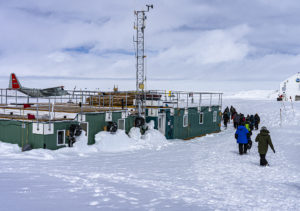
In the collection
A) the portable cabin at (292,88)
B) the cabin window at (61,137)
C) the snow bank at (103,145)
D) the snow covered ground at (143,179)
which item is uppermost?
the portable cabin at (292,88)

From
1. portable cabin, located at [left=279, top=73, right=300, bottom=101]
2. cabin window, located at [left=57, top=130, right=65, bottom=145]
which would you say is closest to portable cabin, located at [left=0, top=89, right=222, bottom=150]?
cabin window, located at [left=57, top=130, right=65, bottom=145]

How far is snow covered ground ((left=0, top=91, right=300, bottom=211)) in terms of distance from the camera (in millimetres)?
7034

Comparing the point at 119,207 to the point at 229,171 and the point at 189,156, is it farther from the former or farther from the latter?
the point at 189,156

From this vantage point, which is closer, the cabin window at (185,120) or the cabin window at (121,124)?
the cabin window at (121,124)

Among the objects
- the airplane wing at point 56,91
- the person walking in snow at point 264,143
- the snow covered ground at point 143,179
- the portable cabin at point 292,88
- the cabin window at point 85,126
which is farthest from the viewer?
the portable cabin at point 292,88

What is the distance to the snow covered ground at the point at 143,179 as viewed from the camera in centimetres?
703

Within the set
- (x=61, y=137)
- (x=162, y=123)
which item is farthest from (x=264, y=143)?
(x=162, y=123)

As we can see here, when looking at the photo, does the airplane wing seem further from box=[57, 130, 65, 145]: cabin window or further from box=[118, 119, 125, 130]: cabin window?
box=[57, 130, 65, 145]: cabin window

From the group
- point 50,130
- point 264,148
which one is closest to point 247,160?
point 264,148

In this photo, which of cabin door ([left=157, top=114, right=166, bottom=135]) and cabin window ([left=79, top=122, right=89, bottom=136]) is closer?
cabin window ([left=79, top=122, right=89, bottom=136])

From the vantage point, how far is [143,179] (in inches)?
365

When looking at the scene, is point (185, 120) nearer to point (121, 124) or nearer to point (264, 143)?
point (121, 124)

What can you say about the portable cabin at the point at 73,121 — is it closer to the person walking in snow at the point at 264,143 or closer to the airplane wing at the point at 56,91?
the airplane wing at the point at 56,91

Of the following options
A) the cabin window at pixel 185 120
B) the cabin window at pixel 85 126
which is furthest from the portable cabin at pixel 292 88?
the cabin window at pixel 85 126
